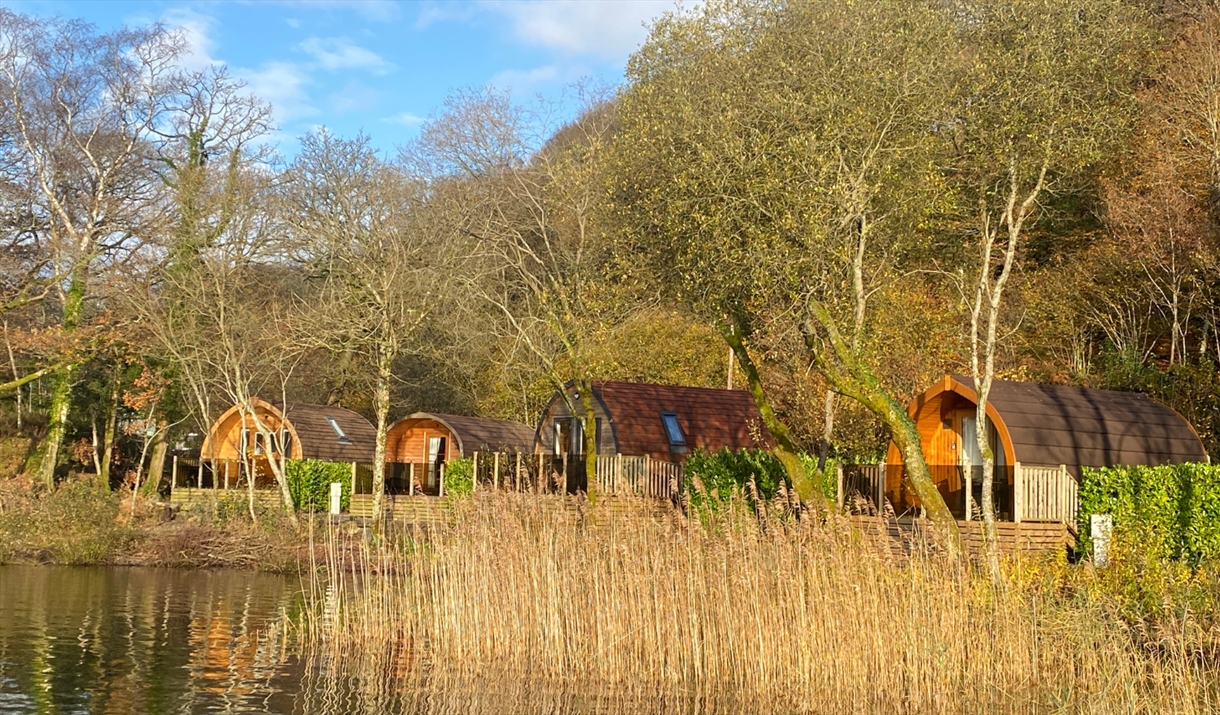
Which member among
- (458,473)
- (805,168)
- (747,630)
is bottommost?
(747,630)

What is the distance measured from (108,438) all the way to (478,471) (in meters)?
13.1

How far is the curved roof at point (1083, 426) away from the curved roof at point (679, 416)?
8318mm

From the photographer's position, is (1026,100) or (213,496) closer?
(1026,100)

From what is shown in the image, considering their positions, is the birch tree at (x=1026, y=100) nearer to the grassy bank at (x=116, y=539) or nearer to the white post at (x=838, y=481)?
the white post at (x=838, y=481)

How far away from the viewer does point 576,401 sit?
33.0 m

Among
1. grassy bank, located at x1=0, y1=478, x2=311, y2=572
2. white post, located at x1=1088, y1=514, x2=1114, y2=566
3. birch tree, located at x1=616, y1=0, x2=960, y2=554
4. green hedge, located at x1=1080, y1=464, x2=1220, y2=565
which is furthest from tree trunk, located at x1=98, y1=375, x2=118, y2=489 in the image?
green hedge, located at x1=1080, y1=464, x2=1220, y2=565

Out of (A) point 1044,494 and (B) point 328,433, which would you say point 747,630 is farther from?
(B) point 328,433

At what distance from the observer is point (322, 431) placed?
131ft

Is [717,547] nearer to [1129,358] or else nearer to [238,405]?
[1129,358]

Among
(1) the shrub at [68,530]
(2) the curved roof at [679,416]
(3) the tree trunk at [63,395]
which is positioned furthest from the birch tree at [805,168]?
(3) the tree trunk at [63,395]

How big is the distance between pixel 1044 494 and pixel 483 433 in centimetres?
2112

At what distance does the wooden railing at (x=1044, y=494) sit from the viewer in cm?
1945

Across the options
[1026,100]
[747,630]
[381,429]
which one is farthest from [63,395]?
[747,630]

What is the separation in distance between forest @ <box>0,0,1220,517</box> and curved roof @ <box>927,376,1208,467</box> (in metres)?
1.67
